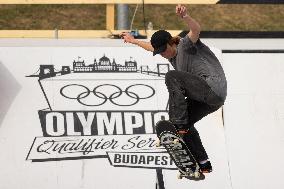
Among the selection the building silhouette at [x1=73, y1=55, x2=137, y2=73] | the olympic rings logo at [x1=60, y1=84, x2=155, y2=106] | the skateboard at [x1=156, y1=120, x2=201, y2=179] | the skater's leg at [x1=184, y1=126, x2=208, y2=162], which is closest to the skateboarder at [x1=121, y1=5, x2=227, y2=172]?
the skateboard at [x1=156, y1=120, x2=201, y2=179]

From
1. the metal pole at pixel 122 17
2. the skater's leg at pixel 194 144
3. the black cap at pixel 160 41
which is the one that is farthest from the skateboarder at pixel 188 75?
the metal pole at pixel 122 17

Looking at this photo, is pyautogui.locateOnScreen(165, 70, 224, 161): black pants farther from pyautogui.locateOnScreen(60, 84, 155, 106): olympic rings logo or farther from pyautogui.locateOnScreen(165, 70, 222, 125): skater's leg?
pyautogui.locateOnScreen(60, 84, 155, 106): olympic rings logo

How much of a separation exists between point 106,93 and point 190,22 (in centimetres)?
396

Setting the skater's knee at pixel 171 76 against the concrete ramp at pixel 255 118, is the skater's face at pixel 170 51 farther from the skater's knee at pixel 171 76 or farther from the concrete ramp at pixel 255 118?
the concrete ramp at pixel 255 118

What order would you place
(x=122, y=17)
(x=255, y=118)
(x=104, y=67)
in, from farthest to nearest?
(x=122, y=17)
(x=104, y=67)
(x=255, y=118)

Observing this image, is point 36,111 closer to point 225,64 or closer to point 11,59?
point 11,59

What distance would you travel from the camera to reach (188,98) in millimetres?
7191

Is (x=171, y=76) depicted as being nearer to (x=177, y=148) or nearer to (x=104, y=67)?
(x=177, y=148)

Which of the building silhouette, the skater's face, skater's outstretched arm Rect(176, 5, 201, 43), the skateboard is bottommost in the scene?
the skateboard

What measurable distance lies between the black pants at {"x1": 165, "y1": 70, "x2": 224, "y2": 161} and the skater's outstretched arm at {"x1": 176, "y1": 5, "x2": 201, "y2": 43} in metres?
0.47

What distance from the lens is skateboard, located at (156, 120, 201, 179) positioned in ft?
24.0

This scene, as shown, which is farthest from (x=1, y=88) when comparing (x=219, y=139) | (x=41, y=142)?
(x=219, y=139)

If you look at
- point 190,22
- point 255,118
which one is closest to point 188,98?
point 190,22

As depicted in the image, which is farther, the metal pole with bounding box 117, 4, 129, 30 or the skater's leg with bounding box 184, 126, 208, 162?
the metal pole with bounding box 117, 4, 129, 30
